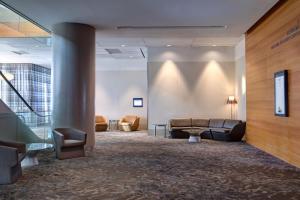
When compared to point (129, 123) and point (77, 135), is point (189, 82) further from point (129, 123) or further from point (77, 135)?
point (77, 135)

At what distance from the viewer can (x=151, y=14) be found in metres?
8.17

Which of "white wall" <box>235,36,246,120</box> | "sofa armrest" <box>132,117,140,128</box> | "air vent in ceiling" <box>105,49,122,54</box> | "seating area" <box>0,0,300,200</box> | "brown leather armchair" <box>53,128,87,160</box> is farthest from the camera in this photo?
"sofa armrest" <box>132,117,140,128</box>

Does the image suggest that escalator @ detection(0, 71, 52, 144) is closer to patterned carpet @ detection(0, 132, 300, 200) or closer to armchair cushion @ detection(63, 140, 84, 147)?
patterned carpet @ detection(0, 132, 300, 200)

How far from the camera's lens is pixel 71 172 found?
6164 mm

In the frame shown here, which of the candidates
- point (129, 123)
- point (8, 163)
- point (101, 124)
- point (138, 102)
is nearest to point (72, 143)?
point (8, 163)

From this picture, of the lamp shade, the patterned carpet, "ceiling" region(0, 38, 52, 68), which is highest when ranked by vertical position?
"ceiling" region(0, 38, 52, 68)

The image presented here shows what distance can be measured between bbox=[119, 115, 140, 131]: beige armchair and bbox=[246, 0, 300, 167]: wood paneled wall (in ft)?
23.7

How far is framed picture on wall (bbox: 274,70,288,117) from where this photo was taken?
693cm

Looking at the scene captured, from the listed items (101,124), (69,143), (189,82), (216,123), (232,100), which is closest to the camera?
(69,143)

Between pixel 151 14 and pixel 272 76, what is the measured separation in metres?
3.55

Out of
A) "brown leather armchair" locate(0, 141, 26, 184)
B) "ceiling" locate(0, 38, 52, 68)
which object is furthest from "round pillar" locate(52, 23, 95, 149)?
"brown leather armchair" locate(0, 141, 26, 184)

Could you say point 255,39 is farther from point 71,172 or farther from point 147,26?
point 71,172

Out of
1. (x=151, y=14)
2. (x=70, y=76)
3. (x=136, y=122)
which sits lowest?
(x=136, y=122)

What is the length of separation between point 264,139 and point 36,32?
8284mm
